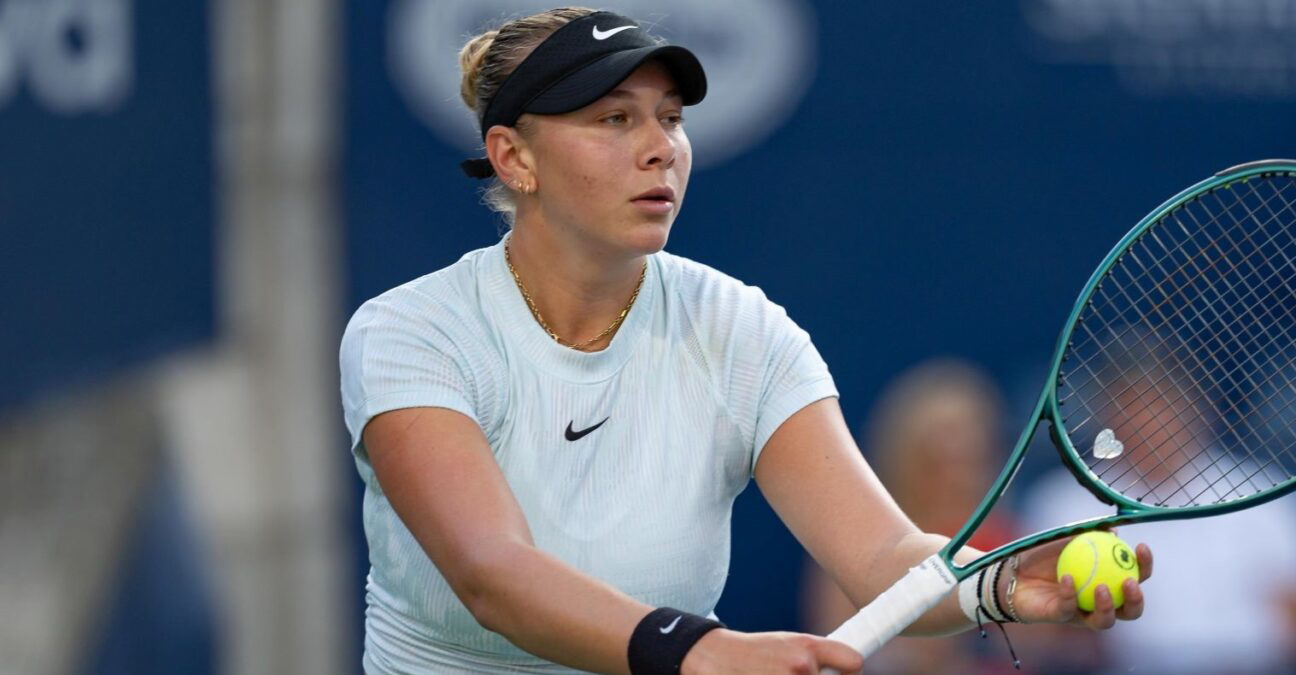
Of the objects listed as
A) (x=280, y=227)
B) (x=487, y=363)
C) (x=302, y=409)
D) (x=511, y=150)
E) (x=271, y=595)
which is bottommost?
(x=271, y=595)

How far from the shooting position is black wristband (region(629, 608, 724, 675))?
7.93 feet

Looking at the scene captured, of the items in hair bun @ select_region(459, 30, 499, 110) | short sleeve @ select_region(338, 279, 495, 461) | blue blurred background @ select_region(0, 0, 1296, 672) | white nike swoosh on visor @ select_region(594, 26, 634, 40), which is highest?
white nike swoosh on visor @ select_region(594, 26, 634, 40)

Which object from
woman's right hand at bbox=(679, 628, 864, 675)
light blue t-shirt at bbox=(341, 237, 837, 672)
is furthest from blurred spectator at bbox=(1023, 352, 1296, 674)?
woman's right hand at bbox=(679, 628, 864, 675)

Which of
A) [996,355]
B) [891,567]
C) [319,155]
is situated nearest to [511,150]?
[891,567]

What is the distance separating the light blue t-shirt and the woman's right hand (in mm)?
372

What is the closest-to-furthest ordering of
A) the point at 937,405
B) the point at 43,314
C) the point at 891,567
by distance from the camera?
the point at 891,567 < the point at 937,405 < the point at 43,314

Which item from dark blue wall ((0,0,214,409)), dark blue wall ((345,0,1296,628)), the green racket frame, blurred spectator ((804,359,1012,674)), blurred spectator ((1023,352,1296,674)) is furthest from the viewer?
dark blue wall ((345,0,1296,628))

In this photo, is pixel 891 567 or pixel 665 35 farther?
pixel 665 35

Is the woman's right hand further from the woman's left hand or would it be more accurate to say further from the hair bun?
the hair bun

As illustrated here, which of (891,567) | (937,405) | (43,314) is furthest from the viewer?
(43,314)

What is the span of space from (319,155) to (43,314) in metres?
0.91

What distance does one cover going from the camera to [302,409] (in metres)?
5.72

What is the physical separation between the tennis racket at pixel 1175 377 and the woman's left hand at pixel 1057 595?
0.09 feet

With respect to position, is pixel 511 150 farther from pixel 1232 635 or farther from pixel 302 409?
pixel 1232 635
